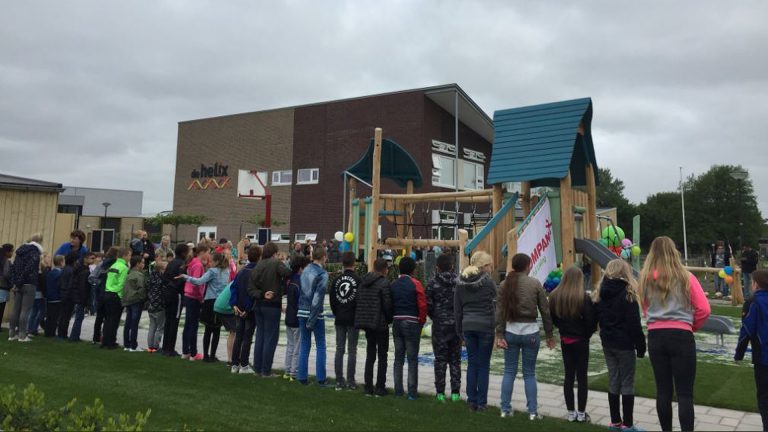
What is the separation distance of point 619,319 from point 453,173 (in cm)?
2801

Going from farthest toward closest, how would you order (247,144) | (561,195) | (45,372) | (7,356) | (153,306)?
1. (247,144)
2. (561,195)
3. (153,306)
4. (7,356)
5. (45,372)

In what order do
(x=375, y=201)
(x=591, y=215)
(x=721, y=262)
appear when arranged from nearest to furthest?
(x=591, y=215) < (x=375, y=201) < (x=721, y=262)

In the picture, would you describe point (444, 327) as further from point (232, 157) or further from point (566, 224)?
point (232, 157)

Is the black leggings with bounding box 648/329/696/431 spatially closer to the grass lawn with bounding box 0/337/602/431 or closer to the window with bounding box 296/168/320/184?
the grass lawn with bounding box 0/337/602/431

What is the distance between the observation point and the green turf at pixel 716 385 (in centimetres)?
634

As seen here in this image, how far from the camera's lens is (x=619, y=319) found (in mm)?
5227

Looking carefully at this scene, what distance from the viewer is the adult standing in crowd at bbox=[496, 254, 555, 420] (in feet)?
18.8

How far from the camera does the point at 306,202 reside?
3522cm

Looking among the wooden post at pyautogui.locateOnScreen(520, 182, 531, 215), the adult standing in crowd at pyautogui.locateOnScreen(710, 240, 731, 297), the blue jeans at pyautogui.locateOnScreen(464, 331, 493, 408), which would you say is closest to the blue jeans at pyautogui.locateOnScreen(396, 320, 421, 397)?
the blue jeans at pyautogui.locateOnScreen(464, 331, 493, 408)

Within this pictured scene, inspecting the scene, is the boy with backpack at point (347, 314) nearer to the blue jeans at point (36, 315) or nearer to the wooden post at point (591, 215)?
the wooden post at point (591, 215)

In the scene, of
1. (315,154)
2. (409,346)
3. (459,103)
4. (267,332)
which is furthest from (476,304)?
(315,154)

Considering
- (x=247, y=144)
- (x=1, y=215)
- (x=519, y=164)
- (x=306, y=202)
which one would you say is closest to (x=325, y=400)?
(x=519, y=164)

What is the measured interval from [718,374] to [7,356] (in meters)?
10.6

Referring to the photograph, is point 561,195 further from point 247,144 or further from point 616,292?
point 247,144
